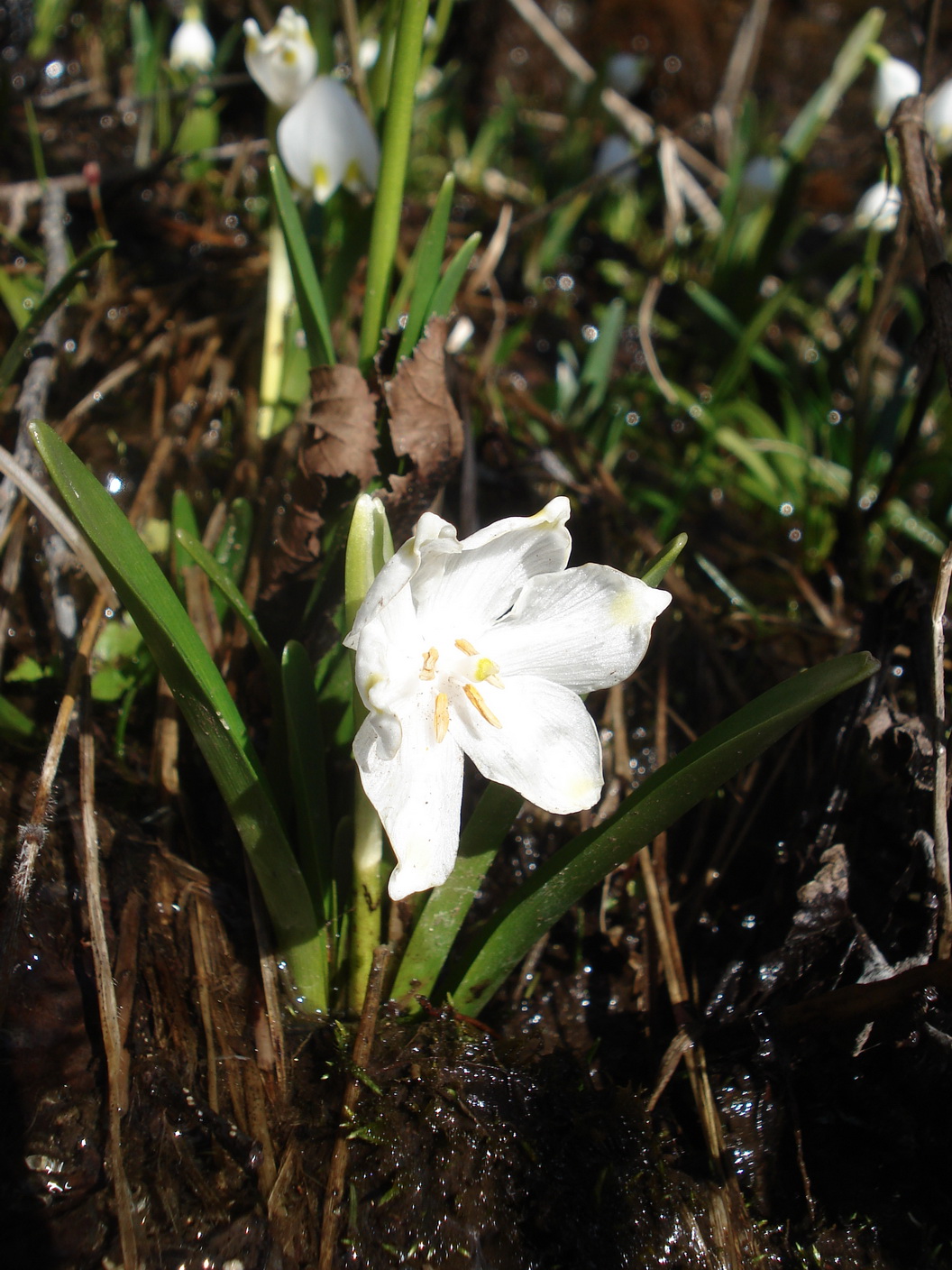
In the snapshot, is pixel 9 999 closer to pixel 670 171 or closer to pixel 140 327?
pixel 140 327

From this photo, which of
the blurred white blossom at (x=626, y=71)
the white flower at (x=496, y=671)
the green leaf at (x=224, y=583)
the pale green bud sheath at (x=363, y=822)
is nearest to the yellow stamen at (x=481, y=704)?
the white flower at (x=496, y=671)

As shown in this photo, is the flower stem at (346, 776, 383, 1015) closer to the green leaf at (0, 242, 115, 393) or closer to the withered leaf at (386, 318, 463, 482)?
the withered leaf at (386, 318, 463, 482)

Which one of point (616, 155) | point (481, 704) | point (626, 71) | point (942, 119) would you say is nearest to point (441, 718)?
point (481, 704)

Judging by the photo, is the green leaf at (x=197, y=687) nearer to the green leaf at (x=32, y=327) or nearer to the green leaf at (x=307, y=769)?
the green leaf at (x=307, y=769)

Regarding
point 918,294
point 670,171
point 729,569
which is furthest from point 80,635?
point 918,294

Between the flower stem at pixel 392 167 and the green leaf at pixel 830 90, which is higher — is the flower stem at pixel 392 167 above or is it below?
below

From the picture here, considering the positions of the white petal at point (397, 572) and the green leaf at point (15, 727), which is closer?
the white petal at point (397, 572)
